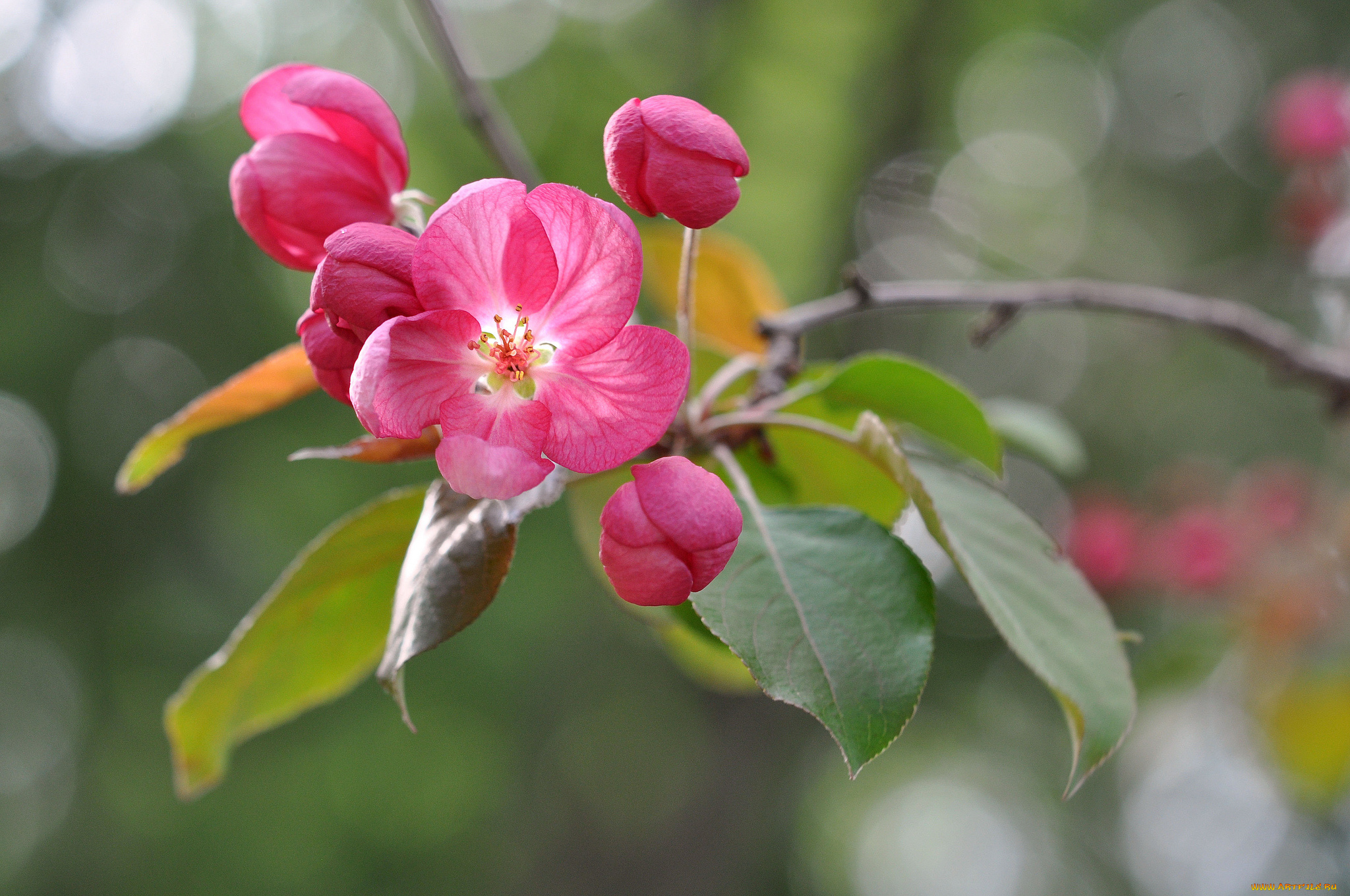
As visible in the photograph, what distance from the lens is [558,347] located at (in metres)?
0.63

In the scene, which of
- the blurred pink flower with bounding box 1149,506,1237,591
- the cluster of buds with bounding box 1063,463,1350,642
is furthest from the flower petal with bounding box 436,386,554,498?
the blurred pink flower with bounding box 1149,506,1237,591

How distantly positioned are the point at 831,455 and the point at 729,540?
468mm

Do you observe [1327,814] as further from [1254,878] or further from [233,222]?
[233,222]

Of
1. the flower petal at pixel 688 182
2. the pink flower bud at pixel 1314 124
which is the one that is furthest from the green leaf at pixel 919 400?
the pink flower bud at pixel 1314 124

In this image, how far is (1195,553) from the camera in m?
2.37

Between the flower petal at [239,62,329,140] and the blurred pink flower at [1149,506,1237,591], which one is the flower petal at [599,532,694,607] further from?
the blurred pink flower at [1149,506,1237,591]

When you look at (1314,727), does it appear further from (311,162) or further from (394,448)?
(311,162)

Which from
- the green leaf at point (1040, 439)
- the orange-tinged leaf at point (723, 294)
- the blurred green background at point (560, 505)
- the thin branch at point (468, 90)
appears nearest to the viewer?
the thin branch at point (468, 90)

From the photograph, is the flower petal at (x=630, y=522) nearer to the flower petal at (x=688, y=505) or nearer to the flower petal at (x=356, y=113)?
the flower petal at (x=688, y=505)

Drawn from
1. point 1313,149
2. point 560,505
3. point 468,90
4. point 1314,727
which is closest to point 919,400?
point 468,90

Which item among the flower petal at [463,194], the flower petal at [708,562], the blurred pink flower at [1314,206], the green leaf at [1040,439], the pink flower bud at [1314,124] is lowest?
the blurred pink flower at [1314,206]

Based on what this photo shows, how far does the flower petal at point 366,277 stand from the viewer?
0.54 m

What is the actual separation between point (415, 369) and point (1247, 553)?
247cm

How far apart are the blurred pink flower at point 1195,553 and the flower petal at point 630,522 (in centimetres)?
228
